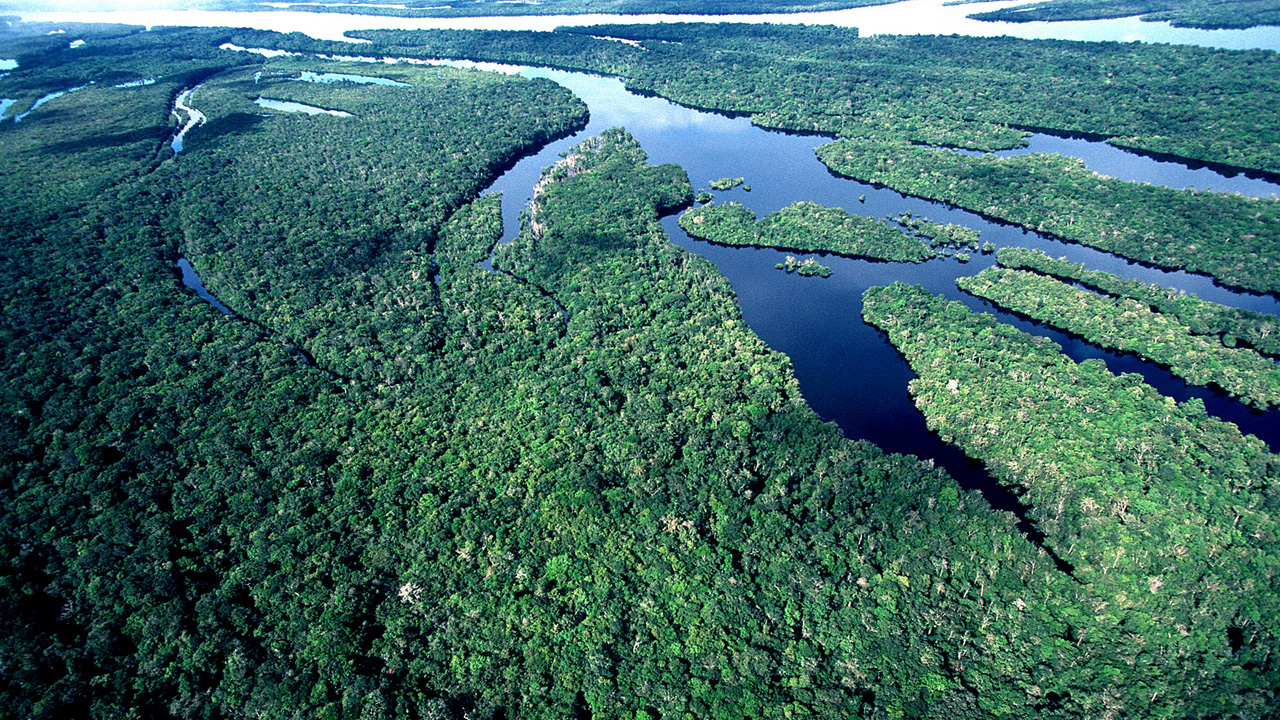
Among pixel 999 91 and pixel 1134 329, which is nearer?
pixel 1134 329

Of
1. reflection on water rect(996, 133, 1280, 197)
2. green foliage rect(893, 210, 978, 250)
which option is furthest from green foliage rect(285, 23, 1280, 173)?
green foliage rect(893, 210, 978, 250)

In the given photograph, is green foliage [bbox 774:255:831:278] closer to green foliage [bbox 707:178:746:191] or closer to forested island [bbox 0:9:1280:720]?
forested island [bbox 0:9:1280:720]

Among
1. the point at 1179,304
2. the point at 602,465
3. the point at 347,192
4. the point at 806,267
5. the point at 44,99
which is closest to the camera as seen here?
the point at 602,465

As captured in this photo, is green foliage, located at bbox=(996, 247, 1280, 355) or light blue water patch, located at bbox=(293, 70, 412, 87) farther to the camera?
light blue water patch, located at bbox=(293, 70, 412, 87)

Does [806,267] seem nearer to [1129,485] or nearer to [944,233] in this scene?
[944,233]

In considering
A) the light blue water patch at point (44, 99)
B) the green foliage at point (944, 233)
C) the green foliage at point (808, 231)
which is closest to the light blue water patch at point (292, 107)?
the light blue water patch at point (44, 99)

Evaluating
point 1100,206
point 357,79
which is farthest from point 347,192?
point 1100,206
